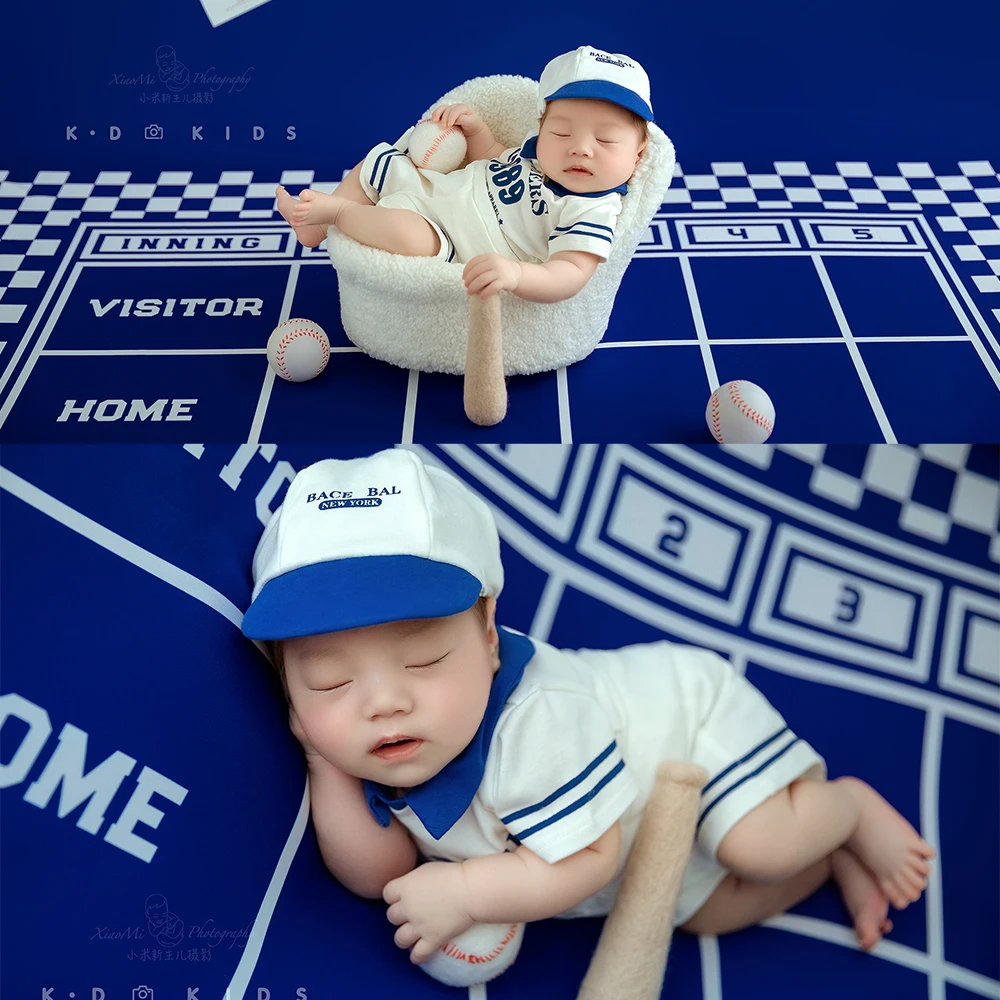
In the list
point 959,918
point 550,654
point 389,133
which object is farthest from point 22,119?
point 959,918

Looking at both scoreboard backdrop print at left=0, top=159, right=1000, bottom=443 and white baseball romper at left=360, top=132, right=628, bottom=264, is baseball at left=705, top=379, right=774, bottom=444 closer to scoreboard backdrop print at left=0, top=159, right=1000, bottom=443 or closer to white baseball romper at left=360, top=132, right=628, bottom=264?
scoreboard backdrop print at left=0, top=159, right=1000, bottom=443

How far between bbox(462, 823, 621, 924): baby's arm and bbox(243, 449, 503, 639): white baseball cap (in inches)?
8.2

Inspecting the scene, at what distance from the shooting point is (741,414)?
1.45 metres

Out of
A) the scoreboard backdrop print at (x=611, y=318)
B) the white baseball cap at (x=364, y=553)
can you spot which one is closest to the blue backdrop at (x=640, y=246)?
the scoreboard backdrop print at (x=611, y=318)

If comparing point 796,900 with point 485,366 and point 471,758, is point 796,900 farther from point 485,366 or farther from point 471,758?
point 485,366

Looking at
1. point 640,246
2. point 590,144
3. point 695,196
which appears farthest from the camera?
point 695,196

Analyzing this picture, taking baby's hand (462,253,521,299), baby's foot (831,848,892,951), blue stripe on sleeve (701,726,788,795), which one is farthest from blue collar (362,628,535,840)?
baby's hand (462,253,521,299)

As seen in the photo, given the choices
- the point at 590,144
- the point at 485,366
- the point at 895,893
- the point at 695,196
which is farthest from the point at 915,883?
the point at 695,196

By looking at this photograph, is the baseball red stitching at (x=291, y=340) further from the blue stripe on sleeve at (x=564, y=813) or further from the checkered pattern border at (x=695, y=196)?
the blue stripe on sleeve at (x=564, y=813)

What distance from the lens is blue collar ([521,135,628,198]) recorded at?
Answer: 4.88 ft

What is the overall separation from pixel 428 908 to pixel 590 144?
Result: 1.02 metres

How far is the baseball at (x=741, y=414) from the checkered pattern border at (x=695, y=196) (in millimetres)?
626

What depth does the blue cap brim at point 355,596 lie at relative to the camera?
801 millimetres

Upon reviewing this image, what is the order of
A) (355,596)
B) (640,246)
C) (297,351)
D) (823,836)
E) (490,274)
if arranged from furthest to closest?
(640,246), (297,351), (490,274), (823,836), (355,596)
